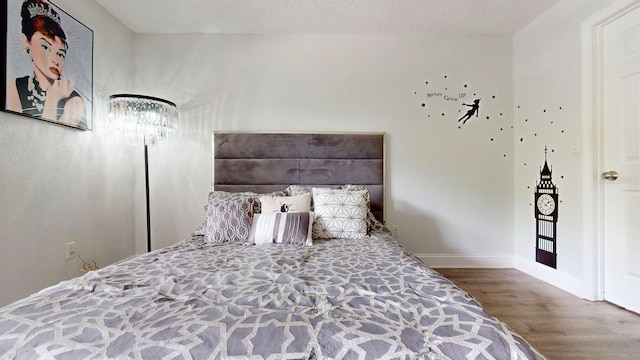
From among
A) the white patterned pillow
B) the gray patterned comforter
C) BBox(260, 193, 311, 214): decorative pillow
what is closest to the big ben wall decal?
the white patterned pillow

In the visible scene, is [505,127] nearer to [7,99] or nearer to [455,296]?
[455,296]

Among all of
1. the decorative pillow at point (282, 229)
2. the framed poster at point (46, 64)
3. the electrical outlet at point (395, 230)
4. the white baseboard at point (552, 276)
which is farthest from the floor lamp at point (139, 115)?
the white baseboard at point (552, 276)

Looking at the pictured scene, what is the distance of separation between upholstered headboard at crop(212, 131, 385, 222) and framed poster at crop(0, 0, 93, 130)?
1.01m

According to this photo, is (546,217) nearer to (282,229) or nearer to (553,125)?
(553,125)

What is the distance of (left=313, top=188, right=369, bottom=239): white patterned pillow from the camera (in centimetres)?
207

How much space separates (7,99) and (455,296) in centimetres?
239

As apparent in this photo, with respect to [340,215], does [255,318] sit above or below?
below

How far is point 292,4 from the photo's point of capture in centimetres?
227

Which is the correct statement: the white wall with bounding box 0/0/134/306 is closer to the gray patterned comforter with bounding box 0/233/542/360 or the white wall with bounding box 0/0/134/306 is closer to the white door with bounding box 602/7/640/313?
the gray patterned comforter with bounding box 0/233/542/360

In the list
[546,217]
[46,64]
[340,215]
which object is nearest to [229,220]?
[340,215]

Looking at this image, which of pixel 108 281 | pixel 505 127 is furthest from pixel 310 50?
pixel 108 281

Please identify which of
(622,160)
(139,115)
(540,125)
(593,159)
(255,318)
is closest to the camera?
(255,318)

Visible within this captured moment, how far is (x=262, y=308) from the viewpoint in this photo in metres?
0.87

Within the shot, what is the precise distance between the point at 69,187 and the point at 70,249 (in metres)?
0.44
